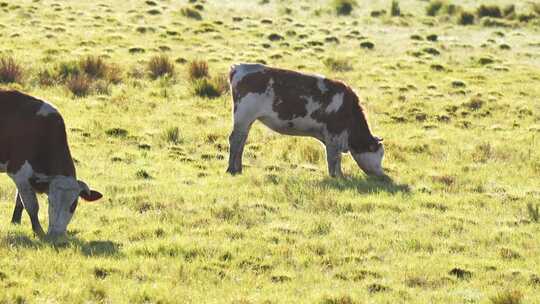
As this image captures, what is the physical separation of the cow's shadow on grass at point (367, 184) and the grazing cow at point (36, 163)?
4227 millimetres

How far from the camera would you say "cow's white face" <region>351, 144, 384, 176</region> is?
13.8 m

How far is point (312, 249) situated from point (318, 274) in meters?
0.84

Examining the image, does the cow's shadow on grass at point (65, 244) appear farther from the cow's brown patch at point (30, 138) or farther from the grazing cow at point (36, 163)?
the cow's brown patch at point (30, 138)

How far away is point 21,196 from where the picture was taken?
9.80m

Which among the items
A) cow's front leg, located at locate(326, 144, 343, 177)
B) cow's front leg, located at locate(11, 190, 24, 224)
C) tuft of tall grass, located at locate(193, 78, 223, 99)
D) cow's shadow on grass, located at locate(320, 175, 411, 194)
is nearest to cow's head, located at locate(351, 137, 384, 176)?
cow's shadow on grass, located at locate(320, 175, 411, 194)

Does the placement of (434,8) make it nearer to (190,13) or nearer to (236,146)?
(190,13)

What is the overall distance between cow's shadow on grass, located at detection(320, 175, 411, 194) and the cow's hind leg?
1395 millimetres

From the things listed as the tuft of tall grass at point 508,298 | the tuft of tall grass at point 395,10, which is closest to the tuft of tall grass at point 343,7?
the tuft of tall grass at point 395,10

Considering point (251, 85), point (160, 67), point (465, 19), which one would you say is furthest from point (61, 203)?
point (465, 19)

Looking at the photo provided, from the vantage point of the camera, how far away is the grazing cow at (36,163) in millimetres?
9672

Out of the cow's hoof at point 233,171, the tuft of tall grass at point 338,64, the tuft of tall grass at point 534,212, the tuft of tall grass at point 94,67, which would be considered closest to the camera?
the tuft of tall grass at point 534,212

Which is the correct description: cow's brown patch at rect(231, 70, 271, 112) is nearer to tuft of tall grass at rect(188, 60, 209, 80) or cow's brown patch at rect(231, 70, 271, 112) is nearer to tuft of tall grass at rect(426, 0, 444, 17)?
tuft of tall grass at rect(188, 60, 209, 80)

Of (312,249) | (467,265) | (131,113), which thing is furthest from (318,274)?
(131,113)

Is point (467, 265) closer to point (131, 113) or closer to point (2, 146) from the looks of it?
point (2, 146)
